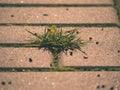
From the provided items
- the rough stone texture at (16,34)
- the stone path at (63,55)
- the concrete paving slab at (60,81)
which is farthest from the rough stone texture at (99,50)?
the rough stone texture at (16,34)

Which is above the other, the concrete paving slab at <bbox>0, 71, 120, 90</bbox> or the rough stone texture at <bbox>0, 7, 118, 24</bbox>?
the rough stone texture at <bbox>0, 7, 118, 24</bbox>

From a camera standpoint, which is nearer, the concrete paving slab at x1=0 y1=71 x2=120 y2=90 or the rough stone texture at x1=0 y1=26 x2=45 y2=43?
the concrete paving slab at x1=0 y1=71 x2=120 y2=90

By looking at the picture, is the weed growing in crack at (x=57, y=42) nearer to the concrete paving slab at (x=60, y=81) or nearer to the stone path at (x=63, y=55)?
the stone path at (x=63, y=55)

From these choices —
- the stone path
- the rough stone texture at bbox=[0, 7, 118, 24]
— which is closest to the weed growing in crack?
the stone path

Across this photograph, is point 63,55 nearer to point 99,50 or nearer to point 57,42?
point 57,42

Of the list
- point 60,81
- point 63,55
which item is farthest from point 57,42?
point 60,81

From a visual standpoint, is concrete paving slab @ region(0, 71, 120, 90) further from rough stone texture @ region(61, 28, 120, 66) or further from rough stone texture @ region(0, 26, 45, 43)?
rough stone texture @ region(0, 26, 45, 43)

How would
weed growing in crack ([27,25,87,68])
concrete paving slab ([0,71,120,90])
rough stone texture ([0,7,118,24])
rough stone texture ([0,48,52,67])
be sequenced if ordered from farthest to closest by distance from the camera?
rough stone texture ([0,7,118,24]), weed growing in crack ([27,25,87,68]), rough stone texture ([0,48,52,67]), concrete paving slab ([0,71,120,90])

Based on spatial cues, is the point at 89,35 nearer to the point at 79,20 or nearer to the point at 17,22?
the point at 79,20
